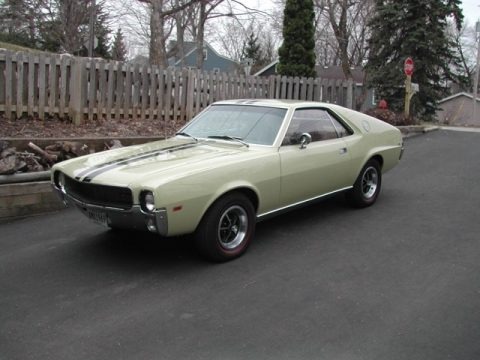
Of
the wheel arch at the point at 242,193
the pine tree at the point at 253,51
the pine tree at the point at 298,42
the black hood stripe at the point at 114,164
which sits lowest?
the wheel arch at the point at 242,193

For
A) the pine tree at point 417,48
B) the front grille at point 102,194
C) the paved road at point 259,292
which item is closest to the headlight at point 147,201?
the front grille at point 102,194

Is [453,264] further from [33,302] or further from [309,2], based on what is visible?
[309,2]

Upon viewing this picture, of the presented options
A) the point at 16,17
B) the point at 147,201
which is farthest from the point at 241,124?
the point at 16,17

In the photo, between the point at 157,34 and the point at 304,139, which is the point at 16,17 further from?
the point at 304,139

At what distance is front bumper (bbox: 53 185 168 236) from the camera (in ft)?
13.4

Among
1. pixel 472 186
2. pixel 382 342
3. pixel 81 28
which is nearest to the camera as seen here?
pixel 382 342

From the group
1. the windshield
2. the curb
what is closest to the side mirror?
the windshield

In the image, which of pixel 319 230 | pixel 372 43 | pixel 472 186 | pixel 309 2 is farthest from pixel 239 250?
pixel 372 43

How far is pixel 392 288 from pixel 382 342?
0.89m

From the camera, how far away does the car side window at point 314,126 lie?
543cm

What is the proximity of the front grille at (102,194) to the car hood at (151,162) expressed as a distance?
59 mm

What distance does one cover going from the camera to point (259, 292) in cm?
409

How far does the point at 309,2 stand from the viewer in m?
16.1

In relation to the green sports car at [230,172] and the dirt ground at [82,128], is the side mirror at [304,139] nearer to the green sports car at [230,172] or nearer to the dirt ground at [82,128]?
the green sports car at [230,172]
